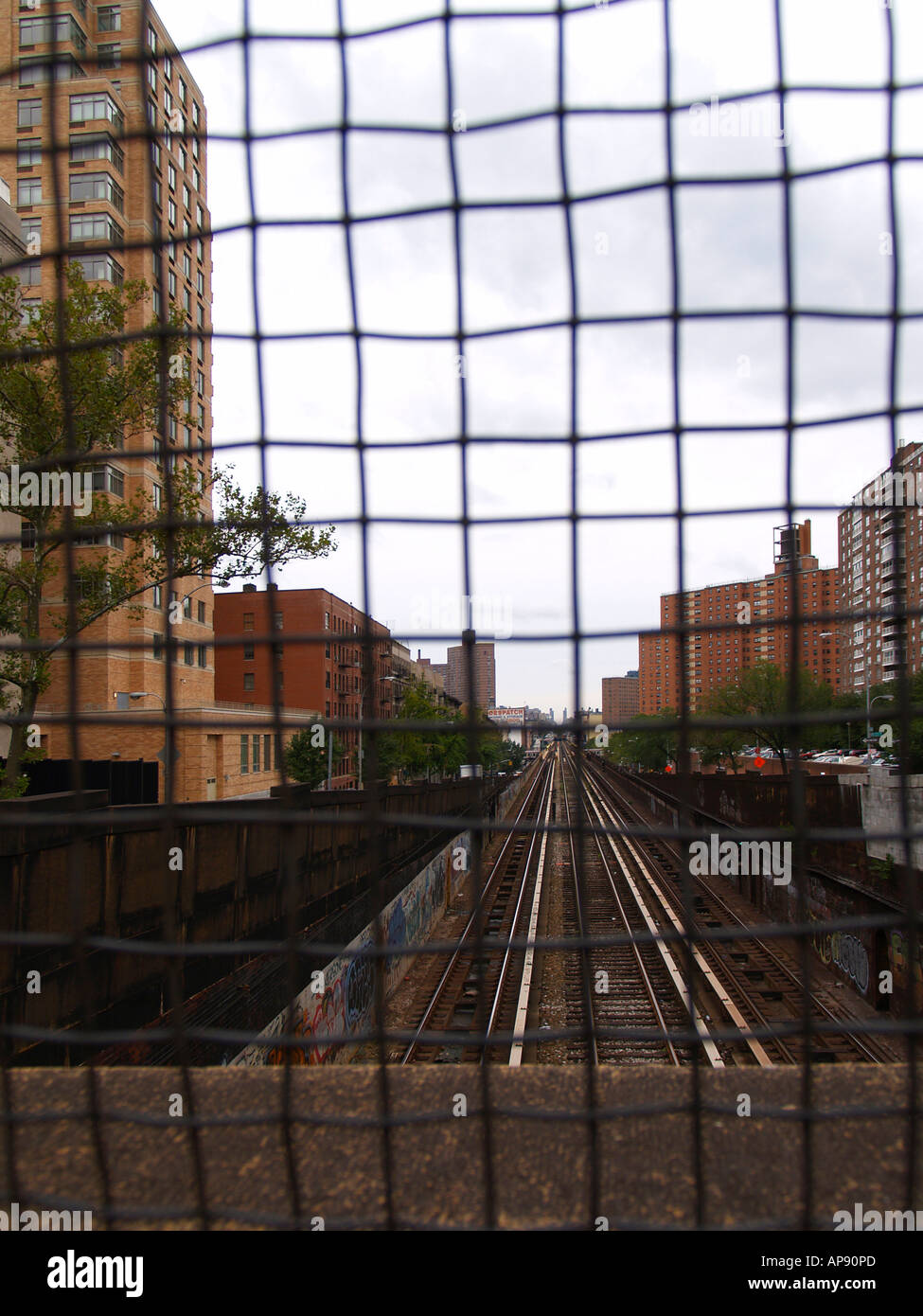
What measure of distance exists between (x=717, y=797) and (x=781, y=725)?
18.4m

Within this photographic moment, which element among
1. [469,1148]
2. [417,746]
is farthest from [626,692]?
[417,746]

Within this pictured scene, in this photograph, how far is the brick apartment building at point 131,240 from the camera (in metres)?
1.73

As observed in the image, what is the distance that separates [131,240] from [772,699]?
9.66 meters

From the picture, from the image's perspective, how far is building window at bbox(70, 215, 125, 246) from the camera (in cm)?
1530

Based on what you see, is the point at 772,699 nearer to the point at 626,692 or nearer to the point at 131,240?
the point at 626,692

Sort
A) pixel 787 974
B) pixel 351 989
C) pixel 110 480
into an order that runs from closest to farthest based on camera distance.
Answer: pixel 351 989 → pixel 787 974 → pixel 110 480

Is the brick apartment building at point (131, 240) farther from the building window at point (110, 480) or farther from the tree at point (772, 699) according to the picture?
the tree at point (772, 699)

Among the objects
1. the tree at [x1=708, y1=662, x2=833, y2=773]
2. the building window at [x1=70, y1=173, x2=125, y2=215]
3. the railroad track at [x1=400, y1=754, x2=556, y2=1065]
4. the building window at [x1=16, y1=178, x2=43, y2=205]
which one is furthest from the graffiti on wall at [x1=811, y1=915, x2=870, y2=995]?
the building window at [x1=16, y1=178, x2=43, y2=205]

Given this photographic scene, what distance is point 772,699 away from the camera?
388 inches

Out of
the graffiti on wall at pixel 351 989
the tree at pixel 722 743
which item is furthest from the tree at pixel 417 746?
the tree at pixel 722 743

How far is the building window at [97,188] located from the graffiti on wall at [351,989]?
579 inches

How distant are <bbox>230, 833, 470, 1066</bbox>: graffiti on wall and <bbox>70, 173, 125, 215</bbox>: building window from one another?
48.3 feet
